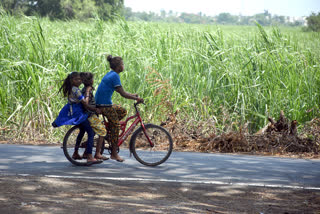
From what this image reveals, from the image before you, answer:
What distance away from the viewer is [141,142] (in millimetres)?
7043

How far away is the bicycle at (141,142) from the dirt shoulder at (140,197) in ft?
3.53

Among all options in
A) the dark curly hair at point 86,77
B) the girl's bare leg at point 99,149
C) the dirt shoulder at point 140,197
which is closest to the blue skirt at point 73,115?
the dark curly hair at point 86,77

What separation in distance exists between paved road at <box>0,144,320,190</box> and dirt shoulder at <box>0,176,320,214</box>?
12.7 inches

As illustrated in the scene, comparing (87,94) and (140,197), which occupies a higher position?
(87,94)

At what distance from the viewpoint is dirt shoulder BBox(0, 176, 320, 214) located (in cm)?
473

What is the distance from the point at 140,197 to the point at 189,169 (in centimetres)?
178

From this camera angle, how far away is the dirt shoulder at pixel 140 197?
473cm

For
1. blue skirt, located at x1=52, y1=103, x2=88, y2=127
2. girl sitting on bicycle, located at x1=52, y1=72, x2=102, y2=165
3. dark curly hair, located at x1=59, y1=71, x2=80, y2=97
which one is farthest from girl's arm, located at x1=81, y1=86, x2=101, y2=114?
dark curly hair, located at x1=59, y1=71, x2=80, y2=97

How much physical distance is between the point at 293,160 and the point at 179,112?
113 inches

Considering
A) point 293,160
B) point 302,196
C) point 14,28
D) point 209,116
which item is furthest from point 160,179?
point 14,28

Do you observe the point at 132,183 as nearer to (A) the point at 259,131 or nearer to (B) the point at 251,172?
(B) the point at 251,172

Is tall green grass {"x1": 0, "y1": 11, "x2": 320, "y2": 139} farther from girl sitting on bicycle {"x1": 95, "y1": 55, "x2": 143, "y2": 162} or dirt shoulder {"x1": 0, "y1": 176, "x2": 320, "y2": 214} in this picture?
dirt shoulder {"x1": 0, "y1": 176, "x2": 320, "y2": 214}

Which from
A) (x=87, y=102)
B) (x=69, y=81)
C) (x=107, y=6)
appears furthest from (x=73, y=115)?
(x=107, y=6)

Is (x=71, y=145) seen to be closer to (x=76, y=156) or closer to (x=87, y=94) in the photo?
(x=76, y=156)
